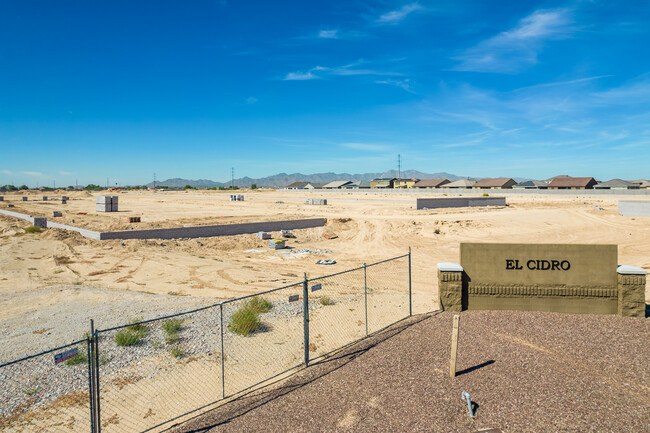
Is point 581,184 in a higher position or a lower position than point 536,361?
higher

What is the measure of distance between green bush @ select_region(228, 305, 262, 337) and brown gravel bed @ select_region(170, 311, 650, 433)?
3.24 meters

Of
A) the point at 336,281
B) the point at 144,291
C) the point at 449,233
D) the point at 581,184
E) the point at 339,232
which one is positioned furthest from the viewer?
the point at 581,184

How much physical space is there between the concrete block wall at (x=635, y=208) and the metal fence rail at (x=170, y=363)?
34.8m

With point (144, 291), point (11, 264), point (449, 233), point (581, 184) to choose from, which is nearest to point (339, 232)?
point (449, 233)

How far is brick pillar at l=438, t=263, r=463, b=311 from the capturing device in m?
11.4

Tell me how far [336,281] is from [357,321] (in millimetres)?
5904

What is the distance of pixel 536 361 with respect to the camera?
829cm

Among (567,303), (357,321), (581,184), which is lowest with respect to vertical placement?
(357,321)

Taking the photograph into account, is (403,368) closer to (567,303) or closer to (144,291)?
(567,303)

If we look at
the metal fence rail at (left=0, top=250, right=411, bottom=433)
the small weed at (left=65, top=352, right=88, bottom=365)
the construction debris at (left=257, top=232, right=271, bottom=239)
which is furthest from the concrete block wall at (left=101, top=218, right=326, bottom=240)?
the small weed at (left=65, top=352, right=88, bottom=365)

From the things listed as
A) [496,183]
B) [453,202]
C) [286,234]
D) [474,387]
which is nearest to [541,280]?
[474,387]

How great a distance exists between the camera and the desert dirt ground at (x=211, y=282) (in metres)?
8.95

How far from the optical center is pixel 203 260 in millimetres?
22094

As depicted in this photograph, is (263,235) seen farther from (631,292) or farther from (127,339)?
A: (631,292)
